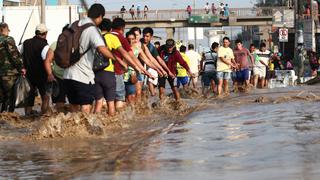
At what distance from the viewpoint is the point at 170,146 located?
7.62 m

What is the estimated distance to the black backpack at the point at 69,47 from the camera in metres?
8.99

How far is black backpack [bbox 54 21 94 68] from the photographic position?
899 centimetres

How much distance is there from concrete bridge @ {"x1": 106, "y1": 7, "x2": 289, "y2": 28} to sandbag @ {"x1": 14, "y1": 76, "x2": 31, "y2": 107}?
73601mm

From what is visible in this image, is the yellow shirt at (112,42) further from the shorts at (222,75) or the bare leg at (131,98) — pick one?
the shorts at (222,75)

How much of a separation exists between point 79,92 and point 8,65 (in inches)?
156

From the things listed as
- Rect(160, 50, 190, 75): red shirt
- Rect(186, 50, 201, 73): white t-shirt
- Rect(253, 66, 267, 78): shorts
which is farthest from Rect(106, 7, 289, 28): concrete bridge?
Rect(160, 50, 190, 75): red shirt

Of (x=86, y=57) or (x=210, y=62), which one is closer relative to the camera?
(x=86, y=57)

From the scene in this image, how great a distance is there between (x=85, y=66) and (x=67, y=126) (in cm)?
75

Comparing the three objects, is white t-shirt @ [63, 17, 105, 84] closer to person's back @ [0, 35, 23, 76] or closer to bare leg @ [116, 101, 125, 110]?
bare leg @ [116, 101, 125, 110]

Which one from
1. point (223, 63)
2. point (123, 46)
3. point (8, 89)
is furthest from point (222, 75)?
point (123, 46)

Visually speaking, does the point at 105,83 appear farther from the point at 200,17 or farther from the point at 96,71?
the point at 200,17

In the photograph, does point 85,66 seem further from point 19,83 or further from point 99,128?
point 19,83

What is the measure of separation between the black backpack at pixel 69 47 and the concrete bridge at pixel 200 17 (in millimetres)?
77040

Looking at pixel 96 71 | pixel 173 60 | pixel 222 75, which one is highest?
pixel 173 60
